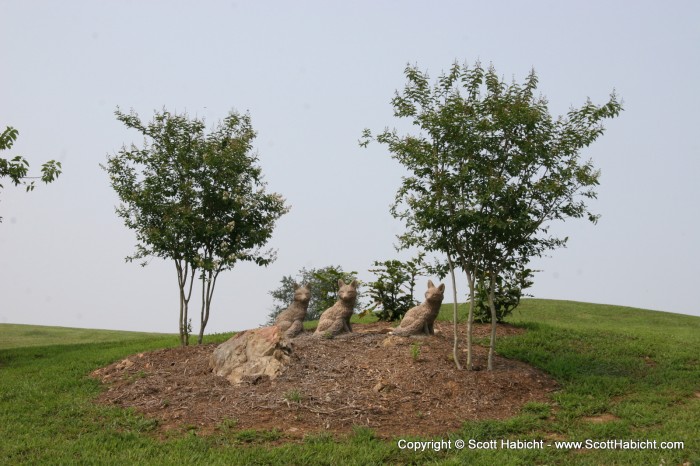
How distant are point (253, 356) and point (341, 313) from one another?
9.70 ft

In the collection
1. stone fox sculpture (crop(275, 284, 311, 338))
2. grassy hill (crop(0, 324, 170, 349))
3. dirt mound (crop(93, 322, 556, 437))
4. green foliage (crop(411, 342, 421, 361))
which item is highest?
stone fox sculpture (crop(275, 284, 311, 338))

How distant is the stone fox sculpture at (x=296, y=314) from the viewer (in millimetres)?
15995

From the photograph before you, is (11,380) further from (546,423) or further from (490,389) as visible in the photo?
(546,423)

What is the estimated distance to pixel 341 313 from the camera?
15383 mm

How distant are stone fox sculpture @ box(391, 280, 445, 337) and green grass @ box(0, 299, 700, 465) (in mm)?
2178

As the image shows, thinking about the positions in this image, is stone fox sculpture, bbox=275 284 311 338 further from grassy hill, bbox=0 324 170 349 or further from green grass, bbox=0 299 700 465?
grassy hill, bbox=0 324 170 349

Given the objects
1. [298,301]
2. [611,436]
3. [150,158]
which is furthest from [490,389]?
[150,158]

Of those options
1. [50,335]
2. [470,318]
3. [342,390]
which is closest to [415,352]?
[470,318]

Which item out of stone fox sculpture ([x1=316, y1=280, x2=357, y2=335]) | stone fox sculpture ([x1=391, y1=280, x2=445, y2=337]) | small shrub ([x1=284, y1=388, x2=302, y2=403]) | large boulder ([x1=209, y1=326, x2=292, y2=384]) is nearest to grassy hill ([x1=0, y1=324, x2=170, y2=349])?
stone fox sculpture ([x1=316, y1=280, x2=357, y2=335])

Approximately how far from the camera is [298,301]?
16250 mm

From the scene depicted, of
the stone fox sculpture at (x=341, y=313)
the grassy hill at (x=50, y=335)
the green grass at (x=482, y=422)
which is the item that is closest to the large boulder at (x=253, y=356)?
the green grass at (x=482, y=422)

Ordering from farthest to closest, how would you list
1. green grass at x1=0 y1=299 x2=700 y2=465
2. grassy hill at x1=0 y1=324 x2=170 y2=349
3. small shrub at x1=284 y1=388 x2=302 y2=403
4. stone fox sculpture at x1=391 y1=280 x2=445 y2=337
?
1. grassy hill at x1=0 y1=324 x2=170 y2=349
2. stone fox sculpture at x1=391 y1=280 x2=445 y2=337
3. small shrub at x1=284 y1=388 x2=302 y2=403
4. green grass at x1=0 y1=299 x2=700 y2=465

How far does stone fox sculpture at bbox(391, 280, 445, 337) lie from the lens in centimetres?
1471

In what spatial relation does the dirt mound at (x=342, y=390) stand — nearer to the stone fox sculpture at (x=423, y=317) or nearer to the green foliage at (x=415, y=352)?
the green foliage at (x=415, y=352)
